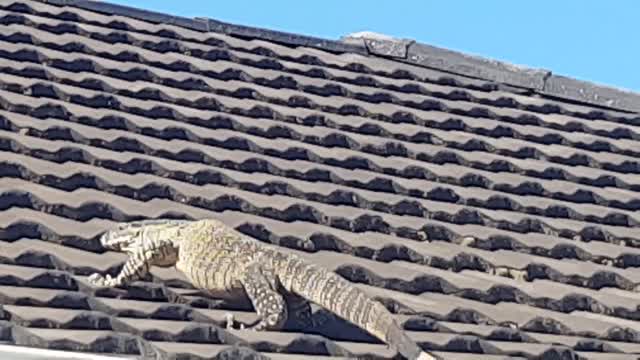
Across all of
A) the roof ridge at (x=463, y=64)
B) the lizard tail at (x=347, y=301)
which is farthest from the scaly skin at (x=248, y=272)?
the roof ridge at (x=463, y=64)

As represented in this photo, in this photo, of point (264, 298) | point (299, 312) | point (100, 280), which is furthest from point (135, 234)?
point (299, 312)

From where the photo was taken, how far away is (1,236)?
6.18 metres

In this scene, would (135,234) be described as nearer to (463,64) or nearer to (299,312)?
(299,312)

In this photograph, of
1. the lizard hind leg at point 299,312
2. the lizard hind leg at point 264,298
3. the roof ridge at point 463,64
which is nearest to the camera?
the lizard hind leg at point 264,298

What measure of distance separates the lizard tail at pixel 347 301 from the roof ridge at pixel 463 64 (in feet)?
13.5

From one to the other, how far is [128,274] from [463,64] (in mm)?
5157

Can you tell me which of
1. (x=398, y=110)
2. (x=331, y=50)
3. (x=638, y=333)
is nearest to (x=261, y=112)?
(x=398, y=110)

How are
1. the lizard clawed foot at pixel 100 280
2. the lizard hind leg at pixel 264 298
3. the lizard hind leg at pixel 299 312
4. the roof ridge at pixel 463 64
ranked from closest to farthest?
the lizard clawed foot at pixel 100 280, the lizard hind leg at pixel 264 298, the lizard hind leg at pixel 299 312, the roof ridge at pixel 463 64

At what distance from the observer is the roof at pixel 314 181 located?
611 cm

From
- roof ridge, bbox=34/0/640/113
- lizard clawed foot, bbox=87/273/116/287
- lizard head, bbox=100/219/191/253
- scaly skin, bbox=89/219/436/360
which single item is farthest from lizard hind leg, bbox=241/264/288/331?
roof ridge, bbox=34/0/640/113

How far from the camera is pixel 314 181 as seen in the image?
26.2 feet

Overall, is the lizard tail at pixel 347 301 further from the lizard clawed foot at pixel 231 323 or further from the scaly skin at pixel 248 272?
the lizard clawed foot at pixel 231 323

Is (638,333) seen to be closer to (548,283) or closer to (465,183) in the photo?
(548,283)

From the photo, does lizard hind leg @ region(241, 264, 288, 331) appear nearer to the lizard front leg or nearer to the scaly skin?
the scaly skin
